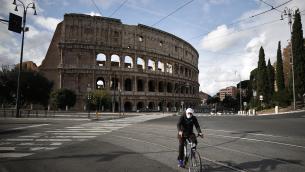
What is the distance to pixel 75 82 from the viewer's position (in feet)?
192

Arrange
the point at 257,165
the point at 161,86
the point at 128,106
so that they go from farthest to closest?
1. the point at 161,86
2. the point at 128,106
3. the point at 257,165

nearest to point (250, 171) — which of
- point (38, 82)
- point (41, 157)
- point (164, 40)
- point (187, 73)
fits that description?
point (41, 157)

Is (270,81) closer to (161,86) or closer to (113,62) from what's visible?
(161,86)

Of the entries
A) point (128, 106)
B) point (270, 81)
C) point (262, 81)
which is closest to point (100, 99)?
point (128, 106)

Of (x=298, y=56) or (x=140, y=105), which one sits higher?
(x=298, y=56)

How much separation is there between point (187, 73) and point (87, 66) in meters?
31.4

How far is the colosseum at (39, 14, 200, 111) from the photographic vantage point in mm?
58531

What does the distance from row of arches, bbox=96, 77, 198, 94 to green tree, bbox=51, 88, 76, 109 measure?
8871 mm

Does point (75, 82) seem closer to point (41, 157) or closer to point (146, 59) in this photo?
point (146, 59)

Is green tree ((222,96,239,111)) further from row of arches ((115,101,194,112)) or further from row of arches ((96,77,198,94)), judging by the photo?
row of arches ((115,101,194,112))

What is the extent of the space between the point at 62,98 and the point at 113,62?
18736 millimetres

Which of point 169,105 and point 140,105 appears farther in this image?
point 169,105

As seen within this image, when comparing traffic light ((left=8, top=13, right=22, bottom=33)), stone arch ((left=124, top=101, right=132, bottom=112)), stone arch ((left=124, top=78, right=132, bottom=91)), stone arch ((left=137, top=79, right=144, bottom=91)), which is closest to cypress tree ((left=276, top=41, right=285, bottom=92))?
stone arch ((left=137, top=79, right=144, bottom=91))

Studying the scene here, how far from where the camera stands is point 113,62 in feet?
218
